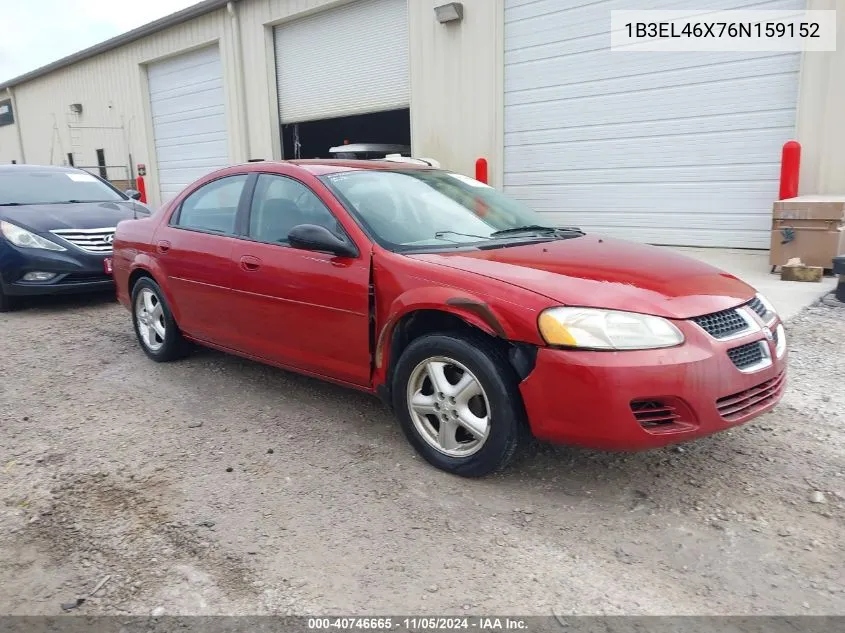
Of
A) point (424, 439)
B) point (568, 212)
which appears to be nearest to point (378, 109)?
point (568, 212)

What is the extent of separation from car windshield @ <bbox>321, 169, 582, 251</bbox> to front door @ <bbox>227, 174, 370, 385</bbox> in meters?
0.19

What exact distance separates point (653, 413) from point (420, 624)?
1.23m

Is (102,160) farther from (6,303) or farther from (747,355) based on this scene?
(747,355)

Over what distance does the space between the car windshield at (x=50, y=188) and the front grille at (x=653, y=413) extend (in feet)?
23.7

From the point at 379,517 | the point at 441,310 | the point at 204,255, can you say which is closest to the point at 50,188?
the point at 204,255

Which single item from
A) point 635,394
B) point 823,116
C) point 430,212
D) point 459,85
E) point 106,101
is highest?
point 106,101

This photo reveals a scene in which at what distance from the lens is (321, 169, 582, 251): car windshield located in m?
3.53

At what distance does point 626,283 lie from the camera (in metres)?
2.91

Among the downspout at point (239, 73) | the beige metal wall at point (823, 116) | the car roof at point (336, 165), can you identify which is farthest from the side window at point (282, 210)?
the downspout at point (239, 73)

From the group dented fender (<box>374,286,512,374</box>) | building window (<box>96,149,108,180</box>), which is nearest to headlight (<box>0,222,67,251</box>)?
dented fender (<box>374,286,512,374</box>)

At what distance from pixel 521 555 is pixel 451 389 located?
0.82 meters

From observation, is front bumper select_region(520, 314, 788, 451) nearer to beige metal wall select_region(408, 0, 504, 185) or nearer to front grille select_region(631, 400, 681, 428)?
front grille select_region(631, 400, 681, 428)

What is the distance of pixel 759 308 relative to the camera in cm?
321

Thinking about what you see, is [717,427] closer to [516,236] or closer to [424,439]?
[424,439]
